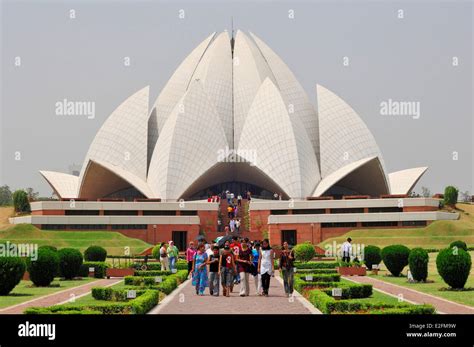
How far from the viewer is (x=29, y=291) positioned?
60.8ft

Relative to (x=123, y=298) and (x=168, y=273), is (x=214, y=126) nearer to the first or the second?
(x=168, y=273)

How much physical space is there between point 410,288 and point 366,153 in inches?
1423

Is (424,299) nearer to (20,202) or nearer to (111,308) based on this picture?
(111,308)

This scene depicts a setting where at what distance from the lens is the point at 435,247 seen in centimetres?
3703

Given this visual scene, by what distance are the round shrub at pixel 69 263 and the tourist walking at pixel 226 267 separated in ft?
24.9

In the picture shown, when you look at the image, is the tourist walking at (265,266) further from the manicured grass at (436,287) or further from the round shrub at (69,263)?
the round shrub at (69,263)

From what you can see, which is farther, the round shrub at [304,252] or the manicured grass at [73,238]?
the manicured grass at [73,238]

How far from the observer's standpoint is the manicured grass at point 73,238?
38.4 meters

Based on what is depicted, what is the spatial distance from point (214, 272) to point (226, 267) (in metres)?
0.42

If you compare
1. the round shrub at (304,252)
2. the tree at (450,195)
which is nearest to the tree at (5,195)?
the tree at (450,195)

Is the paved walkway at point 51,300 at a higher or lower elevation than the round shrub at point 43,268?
lower

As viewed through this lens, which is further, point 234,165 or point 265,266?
point 234,165

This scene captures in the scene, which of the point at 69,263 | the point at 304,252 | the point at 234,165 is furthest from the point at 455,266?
the point at 234,165
